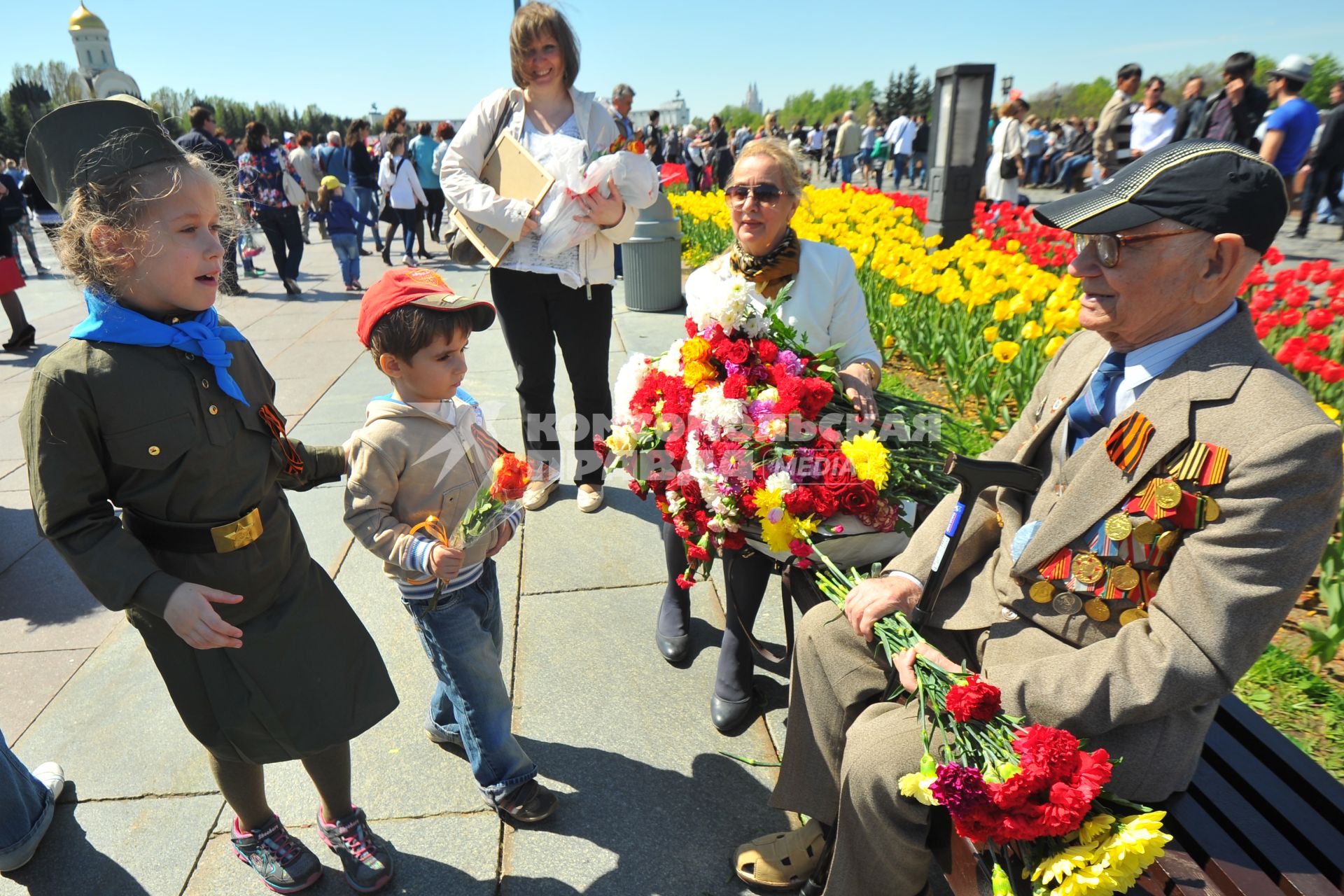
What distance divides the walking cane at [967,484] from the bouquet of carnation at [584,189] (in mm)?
2263

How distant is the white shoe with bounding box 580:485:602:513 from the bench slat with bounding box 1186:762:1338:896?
294 centimetres

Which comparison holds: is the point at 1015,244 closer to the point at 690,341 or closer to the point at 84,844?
the point at 690,341

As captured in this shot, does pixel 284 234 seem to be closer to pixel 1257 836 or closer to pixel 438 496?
pixel 438 496

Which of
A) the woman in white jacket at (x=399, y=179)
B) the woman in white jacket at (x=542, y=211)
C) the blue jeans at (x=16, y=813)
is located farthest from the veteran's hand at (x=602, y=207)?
the woman in white jacket at (x=399, y=179)

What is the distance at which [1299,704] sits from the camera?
246 centimetres

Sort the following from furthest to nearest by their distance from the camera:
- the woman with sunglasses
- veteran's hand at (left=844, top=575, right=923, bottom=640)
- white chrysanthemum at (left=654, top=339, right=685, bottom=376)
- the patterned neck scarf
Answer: the patterned neck scarf
the woman with sunglasses
white chrysanthemum at (left=654, top=339, right=685, bottom=376)
veteran's hand at (left=844, top=575, right=923, bottom=640)

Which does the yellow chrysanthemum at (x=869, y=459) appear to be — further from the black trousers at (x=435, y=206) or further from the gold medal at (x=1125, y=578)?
the black trousers at (x=435, y=206)

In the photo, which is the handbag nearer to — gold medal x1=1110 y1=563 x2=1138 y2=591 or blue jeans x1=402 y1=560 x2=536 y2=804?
blue jeans x1=402 y1=560 x2=536 y2=804

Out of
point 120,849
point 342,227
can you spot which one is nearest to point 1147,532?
point 120,849

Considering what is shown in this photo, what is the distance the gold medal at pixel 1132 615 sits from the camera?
1.60 metres

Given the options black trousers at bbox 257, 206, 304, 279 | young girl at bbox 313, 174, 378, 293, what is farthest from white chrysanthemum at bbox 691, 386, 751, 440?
black trousers at bbox 257, 206, 304, 279

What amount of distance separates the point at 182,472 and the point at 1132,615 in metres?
2.06

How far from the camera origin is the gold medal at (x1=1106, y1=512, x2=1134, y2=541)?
1573 millimetres

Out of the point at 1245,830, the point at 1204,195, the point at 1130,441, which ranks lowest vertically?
the point at 1245,830
